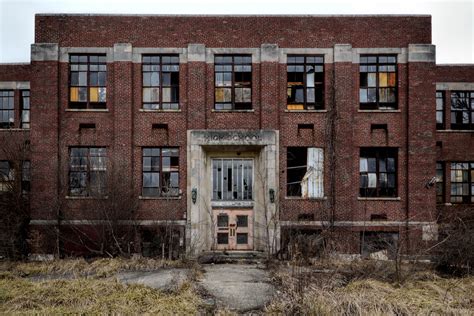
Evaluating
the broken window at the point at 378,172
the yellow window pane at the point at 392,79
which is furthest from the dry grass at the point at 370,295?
the yellow window pane at the point at 392,79

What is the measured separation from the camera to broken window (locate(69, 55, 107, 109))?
20.9m

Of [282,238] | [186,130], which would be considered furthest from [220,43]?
[282,238]

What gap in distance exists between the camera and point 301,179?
68.3 ft

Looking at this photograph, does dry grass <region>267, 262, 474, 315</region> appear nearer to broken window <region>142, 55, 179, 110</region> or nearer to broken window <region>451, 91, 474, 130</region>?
broken window <region>142, 55, 179, 110</region>

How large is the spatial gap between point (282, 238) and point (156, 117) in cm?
780

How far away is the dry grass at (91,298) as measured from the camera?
10453mm

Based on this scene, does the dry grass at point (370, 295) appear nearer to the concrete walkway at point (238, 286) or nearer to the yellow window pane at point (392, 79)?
the concrete walkway at point (238, 286)

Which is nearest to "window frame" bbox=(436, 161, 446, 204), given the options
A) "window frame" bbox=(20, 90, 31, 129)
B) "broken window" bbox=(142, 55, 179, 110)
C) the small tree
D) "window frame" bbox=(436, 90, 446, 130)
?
"window frame" bbox=(436, 90, 446, 130)

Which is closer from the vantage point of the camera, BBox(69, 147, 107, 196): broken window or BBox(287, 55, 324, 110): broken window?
BBox(69, 147, 107, 196): broken window

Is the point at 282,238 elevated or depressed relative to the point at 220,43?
depressed

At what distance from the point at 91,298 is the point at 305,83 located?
13670 millimetres

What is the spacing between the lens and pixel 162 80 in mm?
20953

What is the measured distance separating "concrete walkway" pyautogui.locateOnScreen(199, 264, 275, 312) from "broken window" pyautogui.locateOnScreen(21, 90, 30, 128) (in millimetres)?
15588

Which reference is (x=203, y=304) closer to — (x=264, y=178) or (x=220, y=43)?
(x=264, y=178)
